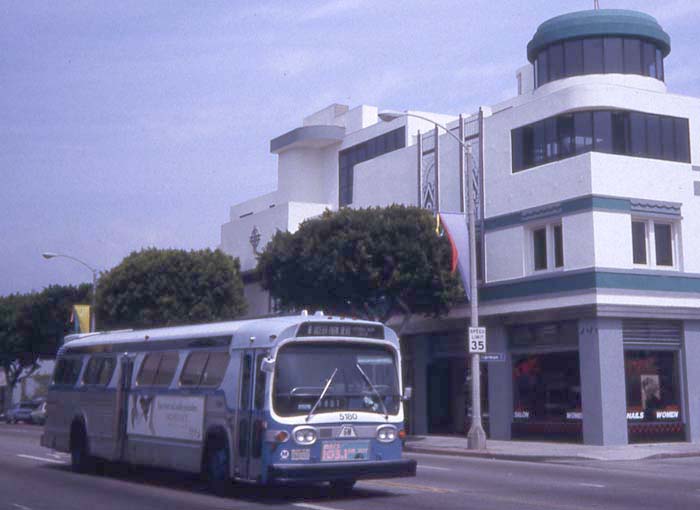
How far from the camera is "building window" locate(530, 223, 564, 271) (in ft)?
101

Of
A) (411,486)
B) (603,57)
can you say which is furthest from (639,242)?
(411,486)

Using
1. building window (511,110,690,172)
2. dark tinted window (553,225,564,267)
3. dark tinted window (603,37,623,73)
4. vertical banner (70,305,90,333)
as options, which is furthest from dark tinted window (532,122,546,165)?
vertical banner (70,305,90,333)

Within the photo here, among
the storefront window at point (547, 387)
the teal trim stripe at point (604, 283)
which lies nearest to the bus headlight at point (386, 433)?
the teal trim stripe at point (604, 283)

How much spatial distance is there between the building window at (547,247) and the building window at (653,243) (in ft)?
7.70

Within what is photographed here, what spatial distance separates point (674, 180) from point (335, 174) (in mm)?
26349

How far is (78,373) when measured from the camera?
66.8 ft

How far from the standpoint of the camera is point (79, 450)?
1981cm

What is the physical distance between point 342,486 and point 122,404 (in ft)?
17.2

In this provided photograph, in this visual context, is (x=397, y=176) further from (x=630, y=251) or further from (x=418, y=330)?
(x=630, y=251)

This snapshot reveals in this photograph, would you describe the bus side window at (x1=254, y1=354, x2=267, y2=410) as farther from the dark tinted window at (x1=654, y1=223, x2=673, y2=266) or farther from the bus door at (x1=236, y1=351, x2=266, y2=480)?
the dark tinted window at (x1=654, y1=223, x2=673, y2=266)

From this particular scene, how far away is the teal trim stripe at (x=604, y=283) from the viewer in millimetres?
29031

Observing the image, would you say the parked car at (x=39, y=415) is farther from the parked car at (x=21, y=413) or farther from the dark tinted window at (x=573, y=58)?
the dark tinted window at (x=573, y=58)

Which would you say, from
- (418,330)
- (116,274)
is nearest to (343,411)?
(418,330)

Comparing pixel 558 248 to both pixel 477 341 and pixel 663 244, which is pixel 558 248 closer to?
pixel 663 244
